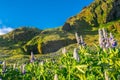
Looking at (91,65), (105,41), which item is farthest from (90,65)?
(105,41)

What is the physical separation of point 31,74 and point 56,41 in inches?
6873

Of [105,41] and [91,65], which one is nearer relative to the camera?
[91,65]

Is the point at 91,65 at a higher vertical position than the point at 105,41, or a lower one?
lower

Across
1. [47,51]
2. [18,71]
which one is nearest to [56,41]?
[47,51]

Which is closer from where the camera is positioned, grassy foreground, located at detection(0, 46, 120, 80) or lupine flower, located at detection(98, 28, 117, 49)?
grassy foreground, located at detection(0, 46, 120, 80)

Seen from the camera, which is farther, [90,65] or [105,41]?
[105,41]

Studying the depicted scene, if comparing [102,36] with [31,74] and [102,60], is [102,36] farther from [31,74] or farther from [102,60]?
[31,74]

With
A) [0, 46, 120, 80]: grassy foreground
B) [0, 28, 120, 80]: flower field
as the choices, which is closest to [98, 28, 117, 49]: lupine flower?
[0, 28, 120, 80]: flower field

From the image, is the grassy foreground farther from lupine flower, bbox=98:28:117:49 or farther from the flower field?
lupine flower, bbox=98:28:117:49

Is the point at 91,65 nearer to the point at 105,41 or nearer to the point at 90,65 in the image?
the point at 90,65

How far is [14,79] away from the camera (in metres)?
20.1

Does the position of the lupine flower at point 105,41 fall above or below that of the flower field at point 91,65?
above

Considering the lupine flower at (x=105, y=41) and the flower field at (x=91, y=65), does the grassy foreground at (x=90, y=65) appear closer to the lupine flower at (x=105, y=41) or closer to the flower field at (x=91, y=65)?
the flower field at (x=91, y=65)

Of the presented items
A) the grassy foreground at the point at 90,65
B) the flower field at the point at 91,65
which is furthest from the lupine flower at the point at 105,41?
the grassy foreground at the point at 90,65
